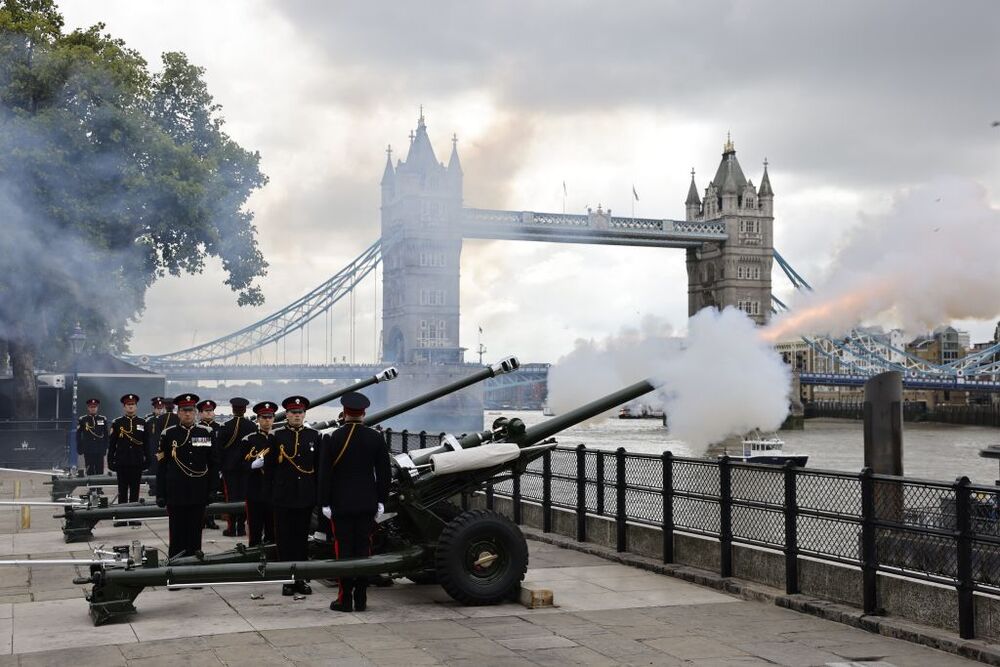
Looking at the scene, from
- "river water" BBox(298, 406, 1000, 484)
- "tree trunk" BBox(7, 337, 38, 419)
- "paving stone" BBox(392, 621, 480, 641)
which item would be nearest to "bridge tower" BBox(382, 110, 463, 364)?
"river water" BBox(298, 406, 1000, 484)

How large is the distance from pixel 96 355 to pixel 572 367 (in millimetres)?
22448

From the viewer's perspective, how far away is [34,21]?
32.0 m

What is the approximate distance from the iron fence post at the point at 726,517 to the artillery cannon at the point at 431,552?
1.57 m

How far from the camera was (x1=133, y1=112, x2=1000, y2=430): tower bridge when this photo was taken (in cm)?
9794

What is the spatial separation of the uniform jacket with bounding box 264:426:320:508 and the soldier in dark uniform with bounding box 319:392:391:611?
2.31 feet

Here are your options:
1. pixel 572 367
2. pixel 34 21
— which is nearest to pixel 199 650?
pixel 572 367

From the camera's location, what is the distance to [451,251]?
4722 inches

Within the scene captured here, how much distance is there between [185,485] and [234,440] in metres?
1.70

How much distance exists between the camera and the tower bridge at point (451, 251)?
9794cm

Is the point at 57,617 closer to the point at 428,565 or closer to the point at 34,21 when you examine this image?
the point at 428,565

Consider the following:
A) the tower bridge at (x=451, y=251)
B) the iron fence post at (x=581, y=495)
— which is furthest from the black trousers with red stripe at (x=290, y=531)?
the tower bridge at (x=451, y=251)

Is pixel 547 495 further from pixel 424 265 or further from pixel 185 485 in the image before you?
pixel 424 265

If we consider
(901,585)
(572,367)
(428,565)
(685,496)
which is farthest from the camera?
(572,367)

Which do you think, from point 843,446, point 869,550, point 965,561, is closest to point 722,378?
point 869,550
